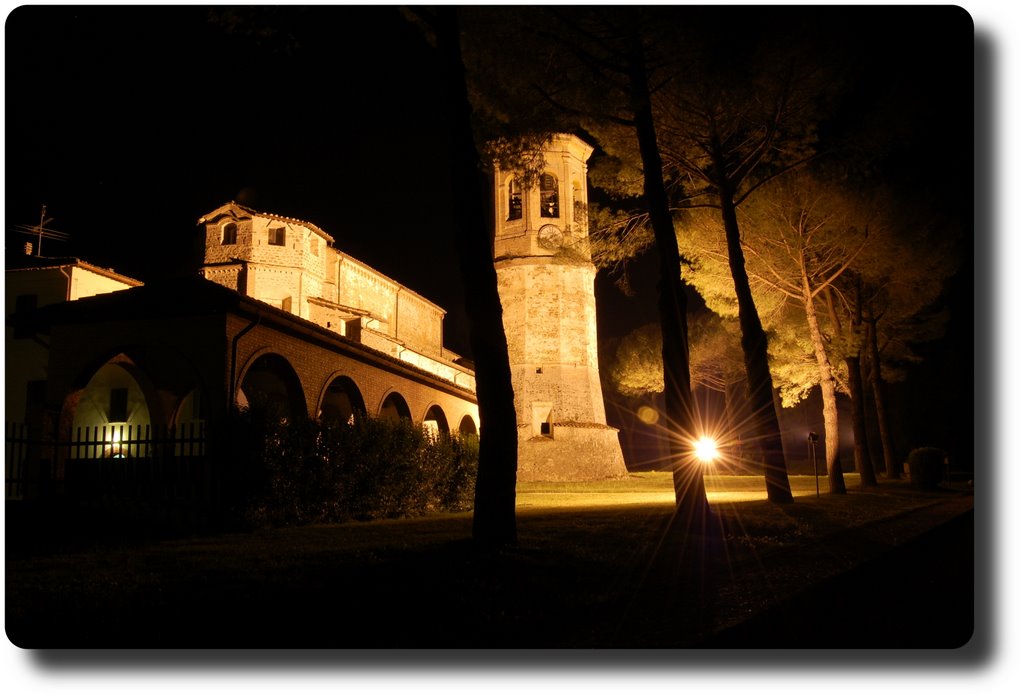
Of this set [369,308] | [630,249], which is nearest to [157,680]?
[630,249]

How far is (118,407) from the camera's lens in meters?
19.9

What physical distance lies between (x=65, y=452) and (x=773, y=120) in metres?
12.7

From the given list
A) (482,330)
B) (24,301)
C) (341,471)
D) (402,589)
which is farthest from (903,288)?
(24,301)

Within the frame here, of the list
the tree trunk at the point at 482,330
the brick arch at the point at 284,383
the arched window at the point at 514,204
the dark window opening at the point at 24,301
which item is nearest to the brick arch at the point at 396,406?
the brick arch at the point at 284,383

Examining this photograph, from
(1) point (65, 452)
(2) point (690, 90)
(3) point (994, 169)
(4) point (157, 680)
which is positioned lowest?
(4) point (157, 680)

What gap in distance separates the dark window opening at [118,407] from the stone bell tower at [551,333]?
12360 millimetres

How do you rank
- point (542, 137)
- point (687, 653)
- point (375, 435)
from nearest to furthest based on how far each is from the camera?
point (687, 653), point (542, 137), point (375, 435)

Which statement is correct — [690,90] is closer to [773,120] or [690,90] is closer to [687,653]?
[773,120]

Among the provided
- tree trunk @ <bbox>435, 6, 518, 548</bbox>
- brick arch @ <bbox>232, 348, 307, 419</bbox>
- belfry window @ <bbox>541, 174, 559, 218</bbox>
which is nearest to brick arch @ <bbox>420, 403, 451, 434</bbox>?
brick arch @ <bbox>232, 348, 307, 419</bbox>

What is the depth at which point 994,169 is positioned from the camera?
6.04m

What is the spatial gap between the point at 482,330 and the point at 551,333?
21166 millimetres

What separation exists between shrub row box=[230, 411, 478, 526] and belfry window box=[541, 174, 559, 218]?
653 inches

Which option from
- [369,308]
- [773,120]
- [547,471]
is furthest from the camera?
[369,308]

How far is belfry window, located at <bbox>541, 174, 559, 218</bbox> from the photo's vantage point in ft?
96.5
